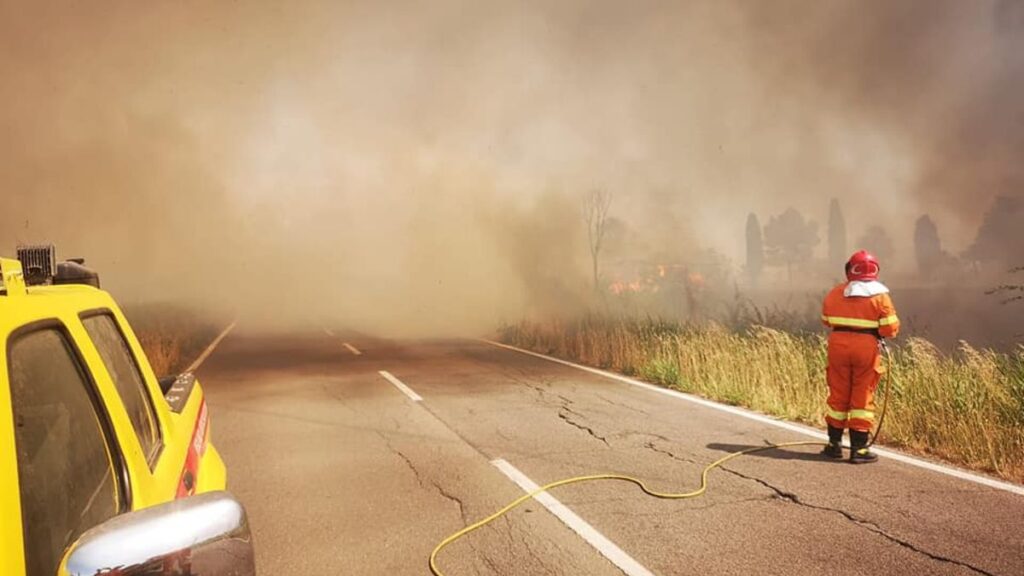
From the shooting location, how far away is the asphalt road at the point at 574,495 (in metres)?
3.44

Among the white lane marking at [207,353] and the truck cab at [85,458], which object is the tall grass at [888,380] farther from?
the white lane marking at [207,353]

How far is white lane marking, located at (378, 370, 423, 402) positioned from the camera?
8.38 m

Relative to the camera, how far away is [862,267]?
5.29 m

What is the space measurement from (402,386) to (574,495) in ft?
17.3

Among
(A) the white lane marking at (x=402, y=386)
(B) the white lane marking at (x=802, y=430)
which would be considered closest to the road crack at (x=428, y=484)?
(A) the white lane marking at (x=402, y=386)

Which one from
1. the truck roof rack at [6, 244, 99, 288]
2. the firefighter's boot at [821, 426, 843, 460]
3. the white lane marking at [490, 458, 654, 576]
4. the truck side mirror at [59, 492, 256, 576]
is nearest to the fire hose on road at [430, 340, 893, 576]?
the white lane marking at [490, 458, 654, 576]

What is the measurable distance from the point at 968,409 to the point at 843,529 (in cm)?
330

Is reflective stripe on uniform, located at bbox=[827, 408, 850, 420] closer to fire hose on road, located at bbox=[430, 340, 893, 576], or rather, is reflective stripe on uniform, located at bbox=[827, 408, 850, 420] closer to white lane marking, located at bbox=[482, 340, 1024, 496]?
fire hose on road, located at bbox=[430, 340, 893, 576]

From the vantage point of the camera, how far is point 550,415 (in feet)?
23.4

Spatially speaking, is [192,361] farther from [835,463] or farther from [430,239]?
[430,239]

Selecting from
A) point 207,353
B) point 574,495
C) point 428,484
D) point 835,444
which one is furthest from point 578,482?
point 207,353

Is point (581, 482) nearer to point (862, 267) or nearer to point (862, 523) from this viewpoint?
point (862, 523)

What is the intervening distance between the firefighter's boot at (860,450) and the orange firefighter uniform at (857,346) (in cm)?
6

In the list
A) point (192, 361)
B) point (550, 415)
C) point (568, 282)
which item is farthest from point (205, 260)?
point (550, 415)
